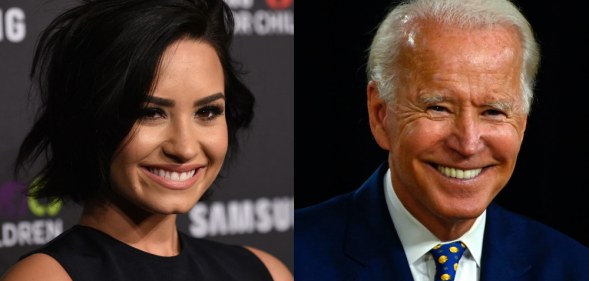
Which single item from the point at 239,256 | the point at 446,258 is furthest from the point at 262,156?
the point at 446,258

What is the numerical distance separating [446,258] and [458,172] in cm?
27

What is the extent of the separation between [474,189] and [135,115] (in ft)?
3.44

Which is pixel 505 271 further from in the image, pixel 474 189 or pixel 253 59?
pixel 253 59

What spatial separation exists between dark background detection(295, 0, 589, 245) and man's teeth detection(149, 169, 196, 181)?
0.52 metres

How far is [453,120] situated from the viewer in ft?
8.61

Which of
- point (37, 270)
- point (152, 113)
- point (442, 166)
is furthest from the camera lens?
point (442, 166)

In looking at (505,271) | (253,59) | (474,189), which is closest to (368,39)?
(253,59)

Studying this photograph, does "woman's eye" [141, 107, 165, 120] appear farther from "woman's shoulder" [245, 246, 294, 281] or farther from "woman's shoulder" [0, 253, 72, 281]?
"woman's shoulder" [245, 246, 294, 281]

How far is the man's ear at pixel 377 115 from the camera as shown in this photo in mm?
2748

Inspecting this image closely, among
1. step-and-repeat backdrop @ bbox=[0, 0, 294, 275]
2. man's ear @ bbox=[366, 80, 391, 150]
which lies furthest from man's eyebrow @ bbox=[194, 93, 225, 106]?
man's ear @ bbox=[366, 80, 391, 150]

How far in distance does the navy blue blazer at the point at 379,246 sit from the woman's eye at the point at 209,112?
0.56 metres

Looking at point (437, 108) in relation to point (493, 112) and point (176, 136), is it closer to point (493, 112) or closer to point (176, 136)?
point (493, 112)

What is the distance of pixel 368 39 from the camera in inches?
110

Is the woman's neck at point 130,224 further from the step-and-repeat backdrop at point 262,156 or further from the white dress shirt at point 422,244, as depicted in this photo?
the white dress shirt at point 422,244
